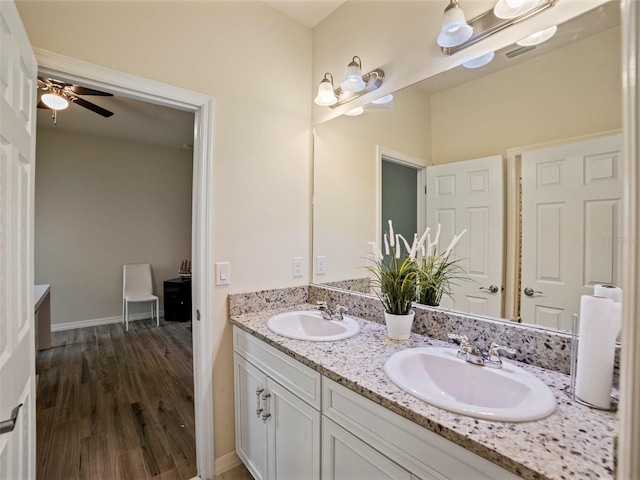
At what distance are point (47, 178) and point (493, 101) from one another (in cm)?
508

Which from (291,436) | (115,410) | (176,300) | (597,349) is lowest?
(115,410)

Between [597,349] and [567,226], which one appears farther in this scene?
[567,226]

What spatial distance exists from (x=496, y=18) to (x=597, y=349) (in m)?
1.19

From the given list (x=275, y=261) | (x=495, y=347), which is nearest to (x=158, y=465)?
(x=275, y=261)

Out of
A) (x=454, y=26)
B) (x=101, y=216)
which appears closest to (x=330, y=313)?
(x=454, y=26)

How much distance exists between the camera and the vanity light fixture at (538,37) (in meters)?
1.08

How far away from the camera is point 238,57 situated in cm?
177

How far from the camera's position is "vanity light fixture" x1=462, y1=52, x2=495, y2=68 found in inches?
48.6

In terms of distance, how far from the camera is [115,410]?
90.4 inches

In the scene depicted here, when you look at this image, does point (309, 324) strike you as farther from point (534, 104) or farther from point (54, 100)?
point (54, 100)

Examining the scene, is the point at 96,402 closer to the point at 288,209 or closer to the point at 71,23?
the point at 288,209

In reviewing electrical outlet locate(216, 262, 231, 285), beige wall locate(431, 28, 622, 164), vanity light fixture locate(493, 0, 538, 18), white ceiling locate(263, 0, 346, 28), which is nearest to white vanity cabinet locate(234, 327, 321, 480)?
electrical outlet locate(216, 262, 231, 285)

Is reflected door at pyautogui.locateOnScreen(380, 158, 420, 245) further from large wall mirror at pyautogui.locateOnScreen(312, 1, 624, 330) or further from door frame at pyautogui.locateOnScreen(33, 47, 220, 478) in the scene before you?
door frame at pyautogui.locateOnScreen(33, 47, 220, 478)

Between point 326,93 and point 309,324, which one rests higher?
point 326,93
